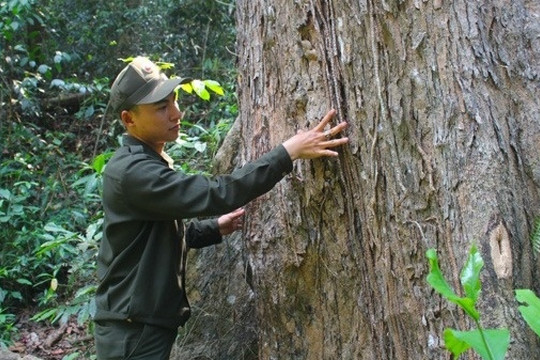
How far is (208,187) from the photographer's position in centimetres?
296

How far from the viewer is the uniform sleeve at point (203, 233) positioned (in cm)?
372

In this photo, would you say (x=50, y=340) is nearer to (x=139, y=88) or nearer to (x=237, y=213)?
(x=237, y=213)

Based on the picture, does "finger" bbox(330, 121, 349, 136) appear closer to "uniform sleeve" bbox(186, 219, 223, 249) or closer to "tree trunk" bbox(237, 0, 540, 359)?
"tree trunk" bbox(237, 0, 540, 359)

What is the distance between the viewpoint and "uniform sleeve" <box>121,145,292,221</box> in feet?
9.66

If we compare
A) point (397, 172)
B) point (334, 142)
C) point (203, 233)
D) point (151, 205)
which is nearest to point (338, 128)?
point (334, 142)

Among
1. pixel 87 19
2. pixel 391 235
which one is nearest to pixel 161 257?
pixel 391 235

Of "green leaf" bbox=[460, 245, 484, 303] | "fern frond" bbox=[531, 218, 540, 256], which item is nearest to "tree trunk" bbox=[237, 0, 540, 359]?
"fern frond" bbox=[531, 218, 540, 256]

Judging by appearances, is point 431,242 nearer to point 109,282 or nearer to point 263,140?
point 263,140

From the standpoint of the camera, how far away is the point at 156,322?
320cm

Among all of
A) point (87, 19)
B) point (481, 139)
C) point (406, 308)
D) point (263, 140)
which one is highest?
point (87, 19)

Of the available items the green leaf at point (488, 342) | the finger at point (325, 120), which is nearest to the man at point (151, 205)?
the finger at point (325, 120)

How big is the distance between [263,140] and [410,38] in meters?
0.90

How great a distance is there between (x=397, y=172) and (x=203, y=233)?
4.22 feet

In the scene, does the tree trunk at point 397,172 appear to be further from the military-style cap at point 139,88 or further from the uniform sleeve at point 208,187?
the military-style cap at point 139,88
